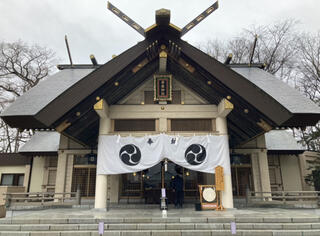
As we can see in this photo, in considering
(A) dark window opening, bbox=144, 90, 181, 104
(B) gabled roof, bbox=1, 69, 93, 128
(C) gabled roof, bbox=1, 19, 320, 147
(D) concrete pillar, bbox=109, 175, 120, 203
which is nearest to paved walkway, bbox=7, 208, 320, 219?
(C) gabled roof, bbox=1, 19, 320, 147

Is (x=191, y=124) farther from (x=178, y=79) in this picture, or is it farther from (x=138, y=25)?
(x=138, y=25)

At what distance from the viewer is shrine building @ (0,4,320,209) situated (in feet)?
27.8

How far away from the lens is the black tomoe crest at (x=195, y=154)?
8.84 metres

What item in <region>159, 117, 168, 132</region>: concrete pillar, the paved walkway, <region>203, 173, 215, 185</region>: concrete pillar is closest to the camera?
the paved walkway

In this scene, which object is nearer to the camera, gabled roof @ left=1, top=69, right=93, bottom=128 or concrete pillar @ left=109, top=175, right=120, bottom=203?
gabled roof @ left=1, top=69, right=93, bottom=128

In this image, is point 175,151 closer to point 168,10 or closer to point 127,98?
point 127,98

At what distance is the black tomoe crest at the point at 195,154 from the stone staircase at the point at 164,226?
2489 mm

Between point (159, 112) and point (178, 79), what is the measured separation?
5.84 feet

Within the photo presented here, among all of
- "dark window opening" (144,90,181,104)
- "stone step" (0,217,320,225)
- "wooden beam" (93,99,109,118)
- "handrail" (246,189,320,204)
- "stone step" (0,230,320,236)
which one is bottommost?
"stone step" (0,230,320,236)

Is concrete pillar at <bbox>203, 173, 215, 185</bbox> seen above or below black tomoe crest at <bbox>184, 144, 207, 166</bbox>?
below

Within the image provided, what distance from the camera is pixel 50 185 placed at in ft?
46.1

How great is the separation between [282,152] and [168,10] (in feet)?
36.8

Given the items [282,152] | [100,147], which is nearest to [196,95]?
[100,147]

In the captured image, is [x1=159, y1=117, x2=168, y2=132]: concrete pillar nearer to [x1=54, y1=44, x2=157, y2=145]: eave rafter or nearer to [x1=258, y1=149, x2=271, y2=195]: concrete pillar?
[x1=54, y1=44, x2=157, y2=145]: eave rafter
